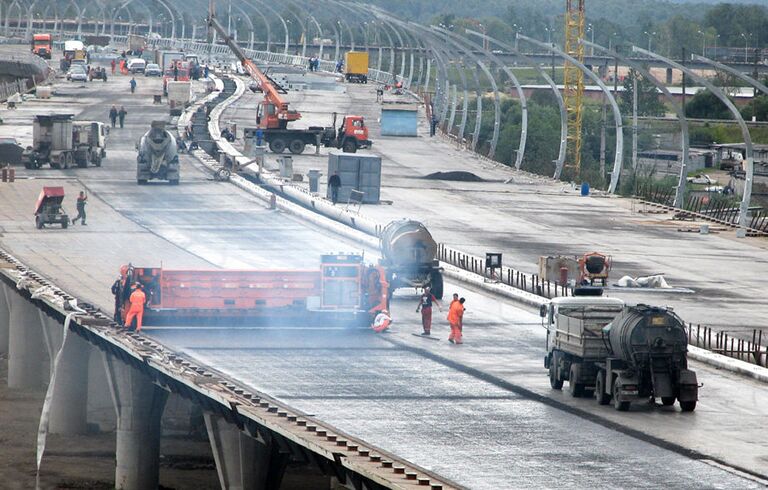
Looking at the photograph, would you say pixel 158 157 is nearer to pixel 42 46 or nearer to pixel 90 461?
pixel 90 461

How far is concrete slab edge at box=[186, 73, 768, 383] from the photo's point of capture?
4150 cm

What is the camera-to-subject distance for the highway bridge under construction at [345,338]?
1255 inches

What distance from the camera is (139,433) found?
41.5 metres

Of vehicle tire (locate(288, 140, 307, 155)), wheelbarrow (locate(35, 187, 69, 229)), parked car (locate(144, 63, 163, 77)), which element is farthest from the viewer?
parked car (locate(144, 63, 163, 77))

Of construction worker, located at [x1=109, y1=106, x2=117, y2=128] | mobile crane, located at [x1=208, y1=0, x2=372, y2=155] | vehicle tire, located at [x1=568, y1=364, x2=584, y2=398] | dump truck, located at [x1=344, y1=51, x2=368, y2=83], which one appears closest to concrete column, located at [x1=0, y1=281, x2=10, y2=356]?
vehicle tire, located at [x1=568, y1=364, x2=584, y2=398]

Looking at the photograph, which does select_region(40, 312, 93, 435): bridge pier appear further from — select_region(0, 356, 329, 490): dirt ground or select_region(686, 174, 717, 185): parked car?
select_region(686, 174, 717, 185): parked car

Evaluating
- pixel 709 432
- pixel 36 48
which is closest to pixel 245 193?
pixel 709 432

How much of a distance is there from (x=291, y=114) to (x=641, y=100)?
330 ft

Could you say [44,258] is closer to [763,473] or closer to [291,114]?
[763,473]

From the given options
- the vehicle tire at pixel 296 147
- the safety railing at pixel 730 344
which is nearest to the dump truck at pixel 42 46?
the vehicle tire at pixel 296 147

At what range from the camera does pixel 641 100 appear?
647 feet

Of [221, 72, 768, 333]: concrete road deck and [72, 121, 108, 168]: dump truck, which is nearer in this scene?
[221, 72, 768, 333]: concrete road deck

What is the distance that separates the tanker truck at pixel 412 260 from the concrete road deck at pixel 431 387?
0.77 metres

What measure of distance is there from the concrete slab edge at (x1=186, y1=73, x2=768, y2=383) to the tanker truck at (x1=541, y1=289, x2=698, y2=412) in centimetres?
512
